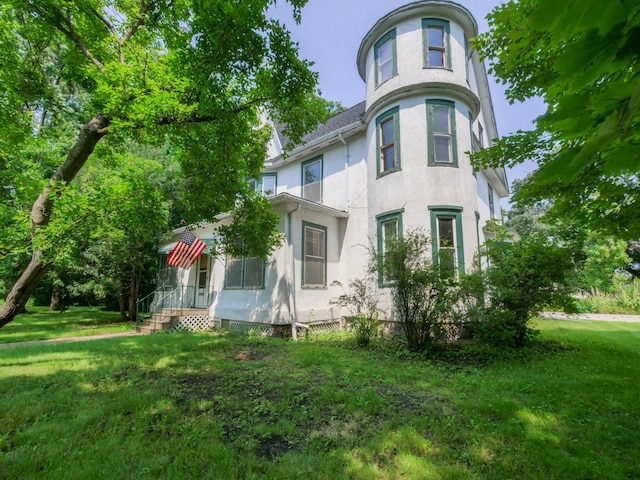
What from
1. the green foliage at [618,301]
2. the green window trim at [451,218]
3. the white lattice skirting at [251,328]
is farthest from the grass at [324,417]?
the green foliage at [618,301]

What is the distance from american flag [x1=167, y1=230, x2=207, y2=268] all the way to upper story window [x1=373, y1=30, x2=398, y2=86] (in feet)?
28.3

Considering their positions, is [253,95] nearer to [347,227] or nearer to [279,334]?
[347,227]

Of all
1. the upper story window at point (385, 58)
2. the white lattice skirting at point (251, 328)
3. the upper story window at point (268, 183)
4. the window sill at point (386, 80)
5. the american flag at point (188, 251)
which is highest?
the upper story window at point (385, 58)

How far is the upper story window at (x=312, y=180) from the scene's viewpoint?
12.5 meters

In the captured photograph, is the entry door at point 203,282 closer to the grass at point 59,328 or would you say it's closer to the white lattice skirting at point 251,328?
the white lattice skirting at point 251,328

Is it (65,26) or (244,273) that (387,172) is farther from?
(65,26)

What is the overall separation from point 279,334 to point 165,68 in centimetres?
727

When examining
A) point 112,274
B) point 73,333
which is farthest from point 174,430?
point 112,274

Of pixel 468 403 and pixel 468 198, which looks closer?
pixel 468 403

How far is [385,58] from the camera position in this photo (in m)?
10.5

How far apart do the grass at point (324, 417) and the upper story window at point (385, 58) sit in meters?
8.97

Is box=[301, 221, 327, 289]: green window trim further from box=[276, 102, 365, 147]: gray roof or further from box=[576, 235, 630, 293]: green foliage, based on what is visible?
box=[576, 235, 630, 293]: green foliage

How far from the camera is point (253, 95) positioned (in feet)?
21.7

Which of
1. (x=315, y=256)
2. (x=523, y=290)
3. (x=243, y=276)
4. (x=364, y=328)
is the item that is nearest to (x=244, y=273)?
(x=243, y=276)
